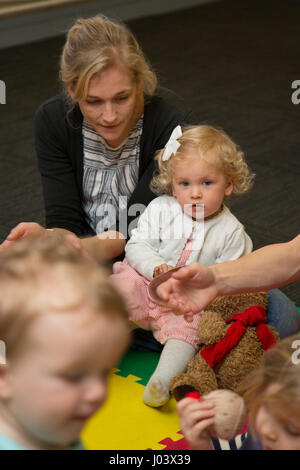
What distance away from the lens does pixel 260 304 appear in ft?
5.76

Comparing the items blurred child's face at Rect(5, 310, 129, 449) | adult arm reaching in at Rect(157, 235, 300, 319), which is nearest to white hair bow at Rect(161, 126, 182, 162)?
adult arm reaching in at Rect(157, 235, 300, 319)

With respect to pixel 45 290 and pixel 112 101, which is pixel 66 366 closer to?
pixel 45 290

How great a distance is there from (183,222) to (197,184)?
104 mm

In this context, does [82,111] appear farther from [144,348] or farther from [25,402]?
[25,402]

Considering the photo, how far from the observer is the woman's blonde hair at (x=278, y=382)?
90 cm

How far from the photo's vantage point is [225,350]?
1.65 m

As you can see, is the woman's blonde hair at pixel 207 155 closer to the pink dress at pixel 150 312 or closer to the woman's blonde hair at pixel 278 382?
the pink dress at pixel 150 312

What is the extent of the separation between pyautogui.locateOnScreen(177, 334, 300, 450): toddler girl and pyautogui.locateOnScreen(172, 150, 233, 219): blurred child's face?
806 mm

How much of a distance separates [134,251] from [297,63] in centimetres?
289

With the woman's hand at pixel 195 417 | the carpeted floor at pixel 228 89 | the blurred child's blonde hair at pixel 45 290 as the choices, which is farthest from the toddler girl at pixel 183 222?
the blurred child's blonde hair at pixel 45 290

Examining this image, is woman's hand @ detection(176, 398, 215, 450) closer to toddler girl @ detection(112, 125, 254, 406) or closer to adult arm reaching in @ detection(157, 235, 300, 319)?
adult arm reaching in @ detection(157, 235, 300, 319)

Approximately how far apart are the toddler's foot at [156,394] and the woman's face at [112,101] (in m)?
0.63

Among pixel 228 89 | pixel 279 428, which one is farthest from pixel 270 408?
pixel 228 89
